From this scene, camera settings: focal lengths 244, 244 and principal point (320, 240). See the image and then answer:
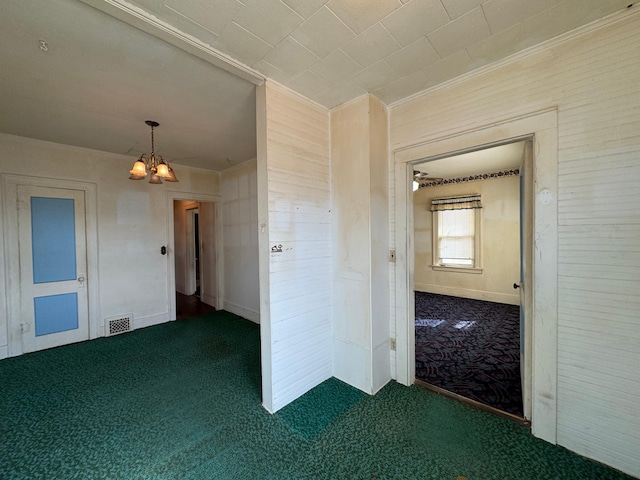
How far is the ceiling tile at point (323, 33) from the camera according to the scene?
4.73 feet

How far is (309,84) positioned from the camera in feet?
6.82

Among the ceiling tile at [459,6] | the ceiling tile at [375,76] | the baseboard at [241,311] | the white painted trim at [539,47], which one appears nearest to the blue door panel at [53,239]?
the baseboard at [241,311]

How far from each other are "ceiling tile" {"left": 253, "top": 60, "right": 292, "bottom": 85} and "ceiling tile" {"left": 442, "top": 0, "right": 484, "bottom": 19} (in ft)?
3.74

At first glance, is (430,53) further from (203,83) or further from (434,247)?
(434,247)

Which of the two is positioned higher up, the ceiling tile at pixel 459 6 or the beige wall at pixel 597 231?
the ceiling tile at pixel 459 6

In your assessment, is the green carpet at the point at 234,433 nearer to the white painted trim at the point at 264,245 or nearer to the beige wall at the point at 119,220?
the white painted trim at the point at 264,245

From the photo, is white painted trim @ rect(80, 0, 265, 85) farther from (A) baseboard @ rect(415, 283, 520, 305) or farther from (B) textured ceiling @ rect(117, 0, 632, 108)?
(A) baseboard @ rect(415, 283, 520, 305)

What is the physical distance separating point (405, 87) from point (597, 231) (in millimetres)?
1717

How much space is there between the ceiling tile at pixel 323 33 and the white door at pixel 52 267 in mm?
3909

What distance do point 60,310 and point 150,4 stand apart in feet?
13.1

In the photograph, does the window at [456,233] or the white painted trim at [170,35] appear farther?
the window at [456,233]

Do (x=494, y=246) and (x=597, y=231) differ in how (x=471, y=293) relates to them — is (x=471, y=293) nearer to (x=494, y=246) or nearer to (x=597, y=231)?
(x=494, y=246)

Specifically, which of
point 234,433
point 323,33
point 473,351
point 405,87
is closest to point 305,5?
point 323,33

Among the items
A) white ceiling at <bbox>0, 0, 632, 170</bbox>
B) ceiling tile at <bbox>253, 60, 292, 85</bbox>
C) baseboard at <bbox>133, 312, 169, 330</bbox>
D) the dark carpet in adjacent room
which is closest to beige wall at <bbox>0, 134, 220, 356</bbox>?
baseboard at <bbox>133, 312, 169, 330</bbox>
